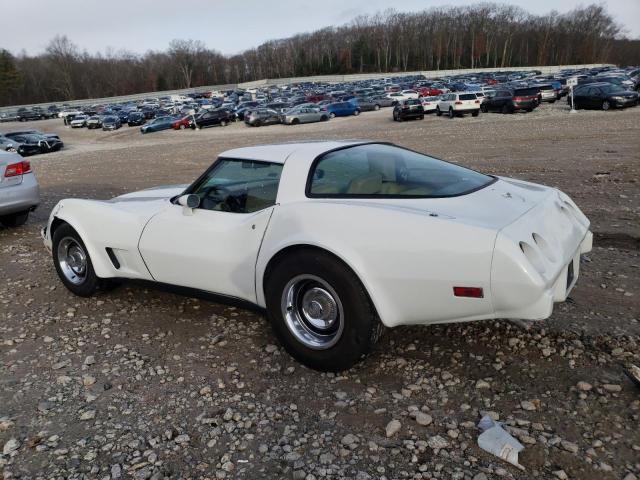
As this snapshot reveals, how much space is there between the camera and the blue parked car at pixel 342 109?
39.0 m

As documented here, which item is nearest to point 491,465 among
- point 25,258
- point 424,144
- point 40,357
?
point 40,357

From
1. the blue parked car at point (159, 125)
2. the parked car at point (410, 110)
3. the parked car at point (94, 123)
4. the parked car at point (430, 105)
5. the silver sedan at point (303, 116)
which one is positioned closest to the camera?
the parked car at point (410, 110)

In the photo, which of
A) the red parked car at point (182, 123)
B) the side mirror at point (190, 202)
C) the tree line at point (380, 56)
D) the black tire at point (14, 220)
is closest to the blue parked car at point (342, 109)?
the red parked car at point (182, 123)

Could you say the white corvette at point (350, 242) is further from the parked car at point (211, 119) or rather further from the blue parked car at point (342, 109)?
the blue parked car at point (342, 109)

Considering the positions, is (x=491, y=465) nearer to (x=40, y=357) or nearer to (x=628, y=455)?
(x=628, y=455)

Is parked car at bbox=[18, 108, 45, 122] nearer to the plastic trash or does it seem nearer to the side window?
the side window

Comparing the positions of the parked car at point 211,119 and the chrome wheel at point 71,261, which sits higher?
the chrome wheel at point 71,261

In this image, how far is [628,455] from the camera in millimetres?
2439

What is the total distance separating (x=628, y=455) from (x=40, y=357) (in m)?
3.85

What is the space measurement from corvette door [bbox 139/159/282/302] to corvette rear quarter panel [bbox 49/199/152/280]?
5.4 inches

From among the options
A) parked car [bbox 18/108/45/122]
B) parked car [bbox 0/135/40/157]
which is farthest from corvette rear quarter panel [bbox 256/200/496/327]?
parked car [bbox 18/108/45/122]

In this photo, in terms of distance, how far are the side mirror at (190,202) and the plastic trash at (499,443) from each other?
2440 mm

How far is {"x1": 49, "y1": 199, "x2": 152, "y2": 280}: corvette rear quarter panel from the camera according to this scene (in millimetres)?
4188

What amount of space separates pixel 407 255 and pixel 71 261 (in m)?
3.54
